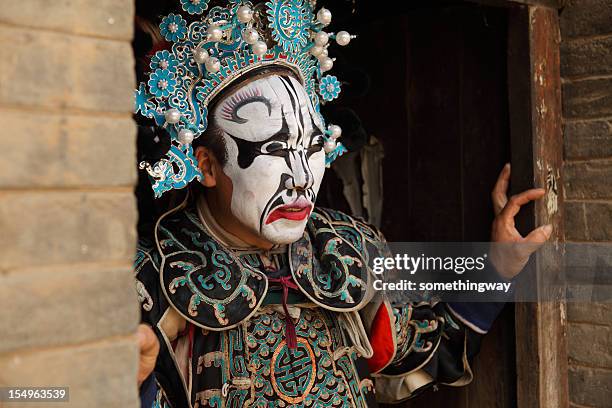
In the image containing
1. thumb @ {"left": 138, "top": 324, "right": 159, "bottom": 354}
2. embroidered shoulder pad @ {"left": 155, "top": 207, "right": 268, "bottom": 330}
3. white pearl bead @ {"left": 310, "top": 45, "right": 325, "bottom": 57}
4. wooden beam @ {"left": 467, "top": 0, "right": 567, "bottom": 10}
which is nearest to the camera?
thumb @ {"left": 138, "top": 324, "right": 159, "bottom": 354}

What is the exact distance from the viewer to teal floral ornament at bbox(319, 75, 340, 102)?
229 centimetres

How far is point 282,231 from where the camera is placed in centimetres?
206

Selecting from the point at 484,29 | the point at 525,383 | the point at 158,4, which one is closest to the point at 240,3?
the point at 158,4

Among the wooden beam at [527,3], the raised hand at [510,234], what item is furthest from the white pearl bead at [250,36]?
the raised hand at [510,234]

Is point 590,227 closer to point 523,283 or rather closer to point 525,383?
point 523,283

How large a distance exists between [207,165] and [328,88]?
16.5 inches

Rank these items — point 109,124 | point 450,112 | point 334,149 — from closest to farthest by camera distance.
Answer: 1. point 109,124
2. point 334,149
3. point 450,112

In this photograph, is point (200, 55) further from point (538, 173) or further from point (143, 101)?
point (538, 173)

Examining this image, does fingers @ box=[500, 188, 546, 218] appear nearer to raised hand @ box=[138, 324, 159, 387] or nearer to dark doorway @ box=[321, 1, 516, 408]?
dark doorway @ box=[321, 1, 516, 408]

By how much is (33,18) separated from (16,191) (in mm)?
247

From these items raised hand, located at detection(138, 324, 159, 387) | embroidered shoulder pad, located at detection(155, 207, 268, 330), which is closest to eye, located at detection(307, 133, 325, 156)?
embroidered shoulder pad, located at detection(155, 207, 268, 330)

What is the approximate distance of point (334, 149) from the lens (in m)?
2.31

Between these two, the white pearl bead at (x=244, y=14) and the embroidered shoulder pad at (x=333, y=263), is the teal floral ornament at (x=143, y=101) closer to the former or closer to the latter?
the white pearl bead at (x=244, y=14)

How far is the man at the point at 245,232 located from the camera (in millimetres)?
2014
